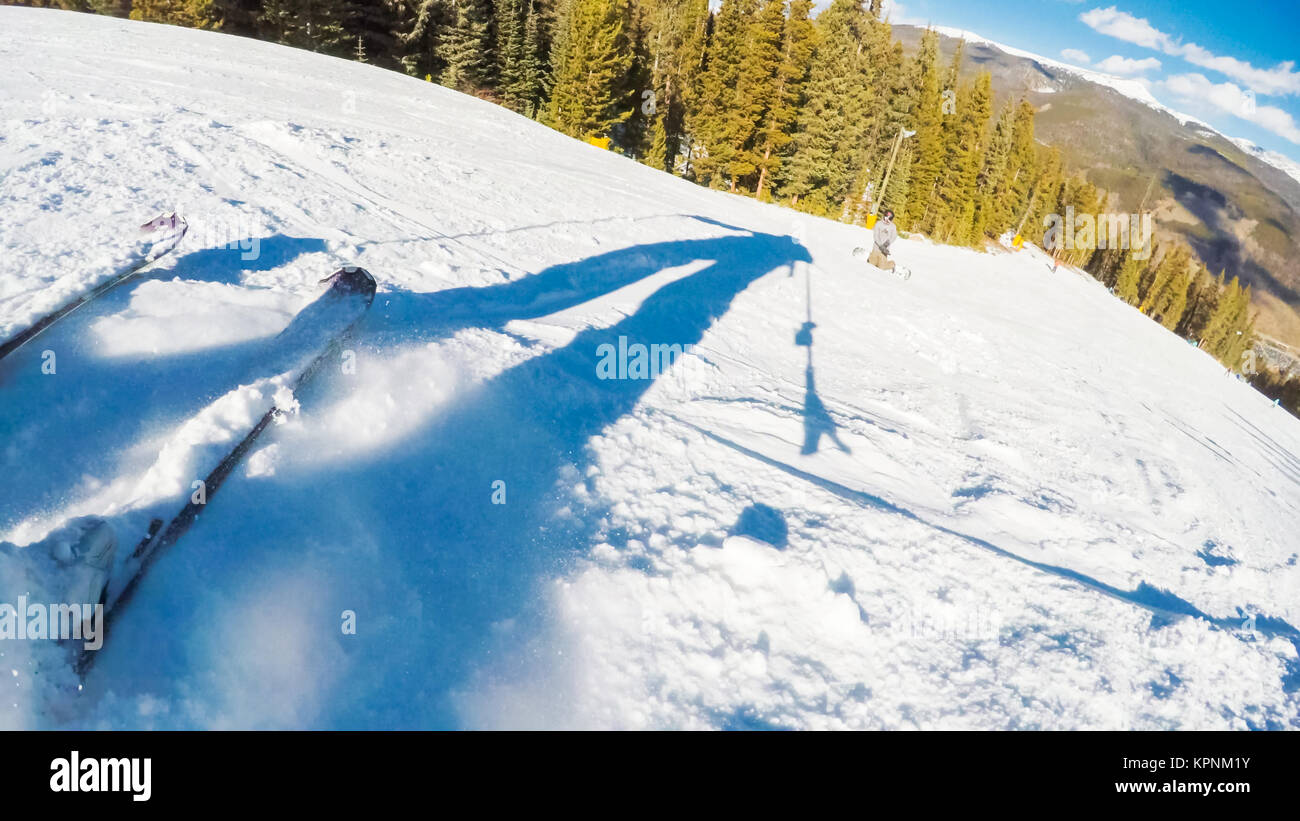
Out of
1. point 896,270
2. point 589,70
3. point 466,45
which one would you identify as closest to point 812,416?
point 896,270

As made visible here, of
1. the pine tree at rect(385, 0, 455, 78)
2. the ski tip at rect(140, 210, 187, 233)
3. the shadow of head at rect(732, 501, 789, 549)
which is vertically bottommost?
the shadow of head at rect(732, 501, 789, 549)

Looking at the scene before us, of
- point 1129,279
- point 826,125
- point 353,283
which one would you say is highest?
point 826,125

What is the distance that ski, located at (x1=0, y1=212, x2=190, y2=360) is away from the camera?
375 centimetres

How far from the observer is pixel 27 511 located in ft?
9.81

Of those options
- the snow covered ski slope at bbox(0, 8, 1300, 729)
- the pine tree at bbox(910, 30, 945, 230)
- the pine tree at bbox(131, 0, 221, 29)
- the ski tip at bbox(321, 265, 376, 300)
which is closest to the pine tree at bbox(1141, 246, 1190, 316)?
the pine tree at bbox(910, 30, 945, 230)

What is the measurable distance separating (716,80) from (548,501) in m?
37.2

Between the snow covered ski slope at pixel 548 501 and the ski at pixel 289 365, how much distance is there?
0.06 m

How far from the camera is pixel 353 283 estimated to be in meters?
5.09

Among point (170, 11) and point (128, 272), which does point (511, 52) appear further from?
point (128, 272)

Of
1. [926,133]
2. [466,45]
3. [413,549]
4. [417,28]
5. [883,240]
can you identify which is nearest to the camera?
[413,549]

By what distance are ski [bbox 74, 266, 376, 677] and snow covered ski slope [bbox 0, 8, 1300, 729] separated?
0.20 feet

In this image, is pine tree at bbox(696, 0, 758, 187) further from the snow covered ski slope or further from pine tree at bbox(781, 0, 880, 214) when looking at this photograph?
the snow covered ski slope

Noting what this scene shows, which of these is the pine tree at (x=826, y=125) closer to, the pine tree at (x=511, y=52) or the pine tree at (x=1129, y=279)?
the pine tree at (x=511, y=52)
